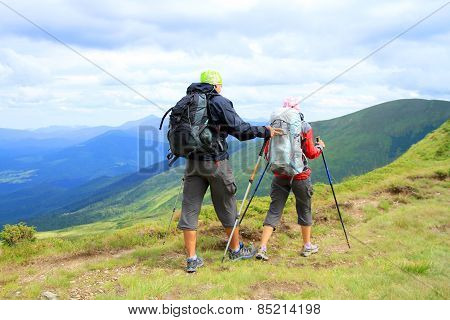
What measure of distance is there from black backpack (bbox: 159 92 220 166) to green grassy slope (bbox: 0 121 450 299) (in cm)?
259

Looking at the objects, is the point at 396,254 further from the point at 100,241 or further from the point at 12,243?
the point at 12,243

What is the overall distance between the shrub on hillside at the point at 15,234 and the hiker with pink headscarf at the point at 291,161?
22.0 feet

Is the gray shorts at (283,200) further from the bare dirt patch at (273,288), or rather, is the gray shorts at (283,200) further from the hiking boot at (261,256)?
the bare dirt patch at (273,288)

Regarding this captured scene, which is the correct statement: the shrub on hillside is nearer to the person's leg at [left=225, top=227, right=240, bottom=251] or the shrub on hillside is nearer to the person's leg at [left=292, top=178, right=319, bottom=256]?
the person's leg at [left=225, top=227, right=240, bottom=251]

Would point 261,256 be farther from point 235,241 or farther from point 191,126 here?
point 191,126

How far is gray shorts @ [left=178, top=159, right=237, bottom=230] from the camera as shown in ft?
27.3

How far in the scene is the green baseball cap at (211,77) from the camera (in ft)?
27.4

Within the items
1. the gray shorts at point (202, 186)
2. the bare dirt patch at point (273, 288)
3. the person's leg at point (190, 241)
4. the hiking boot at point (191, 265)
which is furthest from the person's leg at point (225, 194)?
the bare dirt patch at point (273, 288)

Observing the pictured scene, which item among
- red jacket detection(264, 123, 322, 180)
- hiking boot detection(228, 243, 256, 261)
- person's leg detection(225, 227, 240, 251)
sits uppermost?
red jacket detection(264, 123, 322, 180)

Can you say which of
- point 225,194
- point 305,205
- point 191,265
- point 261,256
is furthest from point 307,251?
point 191,265

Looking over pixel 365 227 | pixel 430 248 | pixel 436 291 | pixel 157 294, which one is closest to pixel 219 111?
pixel 157 294

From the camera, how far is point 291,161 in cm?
902

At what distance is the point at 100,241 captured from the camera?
444 inches

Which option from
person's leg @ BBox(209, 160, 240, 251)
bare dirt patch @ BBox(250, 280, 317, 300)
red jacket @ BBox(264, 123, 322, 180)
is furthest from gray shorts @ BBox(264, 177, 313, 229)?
bare dirt patch @ BBox(250, 280, 317, 300)
